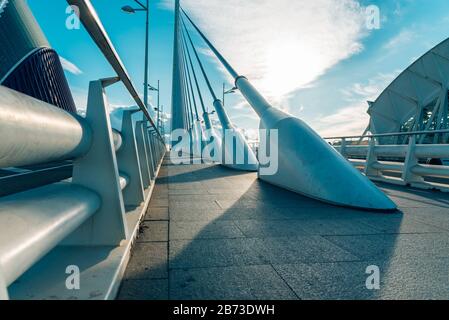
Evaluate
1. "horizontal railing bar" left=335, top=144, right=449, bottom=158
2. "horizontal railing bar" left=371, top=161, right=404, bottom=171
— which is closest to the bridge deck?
"horizontal railing bar" left=335, top=144, right=449, bottom=158

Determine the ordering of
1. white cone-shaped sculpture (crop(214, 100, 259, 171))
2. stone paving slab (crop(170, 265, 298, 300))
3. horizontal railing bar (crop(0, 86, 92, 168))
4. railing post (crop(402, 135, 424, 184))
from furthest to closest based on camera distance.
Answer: white cone-shaped sculpture (crop(214, 100, 259, 171)) < railing post (crop(402, 135, 424, 184)) < stone paving slab (crop(170, 265, 298, 300)) < horizontal railing bar (crop(0, 86, 92, 168))

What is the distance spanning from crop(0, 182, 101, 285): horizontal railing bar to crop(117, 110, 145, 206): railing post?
1.50 meters

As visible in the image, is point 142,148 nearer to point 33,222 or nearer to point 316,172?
point 316,172

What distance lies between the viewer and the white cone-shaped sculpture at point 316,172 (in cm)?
403

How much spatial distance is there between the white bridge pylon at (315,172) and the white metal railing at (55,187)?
338 centimetres

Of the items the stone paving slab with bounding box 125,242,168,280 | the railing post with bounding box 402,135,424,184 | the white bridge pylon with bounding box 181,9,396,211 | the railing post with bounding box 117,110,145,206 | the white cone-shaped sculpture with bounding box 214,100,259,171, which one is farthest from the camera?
the white cone-shaped sculpture with bounding box 214,100,259,171

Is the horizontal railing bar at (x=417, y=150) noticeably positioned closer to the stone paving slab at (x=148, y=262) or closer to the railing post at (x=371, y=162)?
the railing post at (x=371, y=162)

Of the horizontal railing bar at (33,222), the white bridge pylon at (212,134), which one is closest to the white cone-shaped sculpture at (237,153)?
the white bridge pylon at (212,134)

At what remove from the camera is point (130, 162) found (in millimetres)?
3160

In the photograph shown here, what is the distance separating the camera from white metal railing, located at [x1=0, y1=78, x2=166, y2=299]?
926mm

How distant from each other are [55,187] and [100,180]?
0.31 m

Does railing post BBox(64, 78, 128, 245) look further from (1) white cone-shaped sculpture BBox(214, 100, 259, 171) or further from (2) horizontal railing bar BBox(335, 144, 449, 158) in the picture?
(1) white cone-shaped sculpture BBox(214, 100, 259, 171)

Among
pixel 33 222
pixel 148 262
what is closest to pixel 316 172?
pixel 148 262

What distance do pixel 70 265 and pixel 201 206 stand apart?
102 inches
